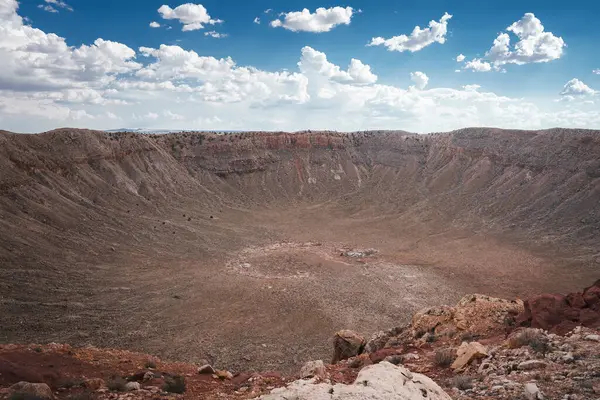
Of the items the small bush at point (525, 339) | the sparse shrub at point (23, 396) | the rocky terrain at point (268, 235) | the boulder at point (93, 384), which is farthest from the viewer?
the rocky terrain at point (268, 235)

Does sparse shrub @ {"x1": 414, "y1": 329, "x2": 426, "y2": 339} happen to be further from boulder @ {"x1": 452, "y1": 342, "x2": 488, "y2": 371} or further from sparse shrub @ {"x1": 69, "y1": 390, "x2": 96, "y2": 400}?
sparse shrub @ {"x1": 69, "y1": 390, "x2": 96, "y2": 400}

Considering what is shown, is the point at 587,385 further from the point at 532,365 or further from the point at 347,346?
the point at 347,346

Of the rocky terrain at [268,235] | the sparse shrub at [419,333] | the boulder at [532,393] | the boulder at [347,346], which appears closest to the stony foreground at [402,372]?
the boulder at [532,393]

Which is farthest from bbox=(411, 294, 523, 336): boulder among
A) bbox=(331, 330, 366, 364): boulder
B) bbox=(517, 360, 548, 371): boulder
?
bbox=(517, 360, 548, 371): boulder

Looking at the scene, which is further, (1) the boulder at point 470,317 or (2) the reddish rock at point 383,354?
(1) the boulder at point 470,317

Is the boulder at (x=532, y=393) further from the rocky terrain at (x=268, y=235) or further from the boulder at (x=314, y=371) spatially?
the rocky terrain at (x=268, y=235)

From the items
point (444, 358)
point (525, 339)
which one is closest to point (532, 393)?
point (444, 358)

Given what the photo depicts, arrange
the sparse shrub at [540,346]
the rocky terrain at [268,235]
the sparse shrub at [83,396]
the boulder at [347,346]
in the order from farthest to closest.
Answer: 1. the rocky terrain at [268,235]
2. the boulder at [347,346]
3. the sparse shrub at [540,346]
4. the sparse shrub at [83,396]
